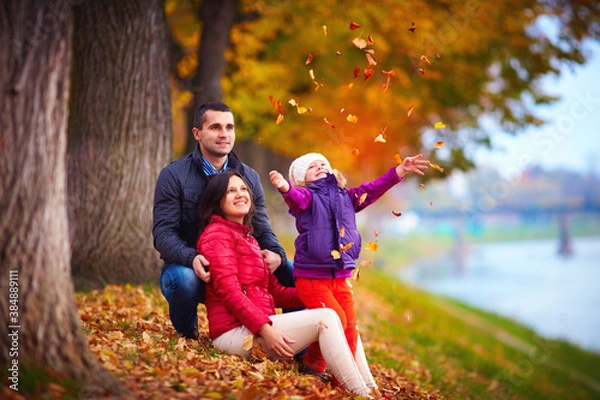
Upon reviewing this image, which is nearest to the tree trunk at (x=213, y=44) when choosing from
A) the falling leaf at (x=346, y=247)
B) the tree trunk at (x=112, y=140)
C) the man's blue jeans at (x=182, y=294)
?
the tree trunk at (x=112, y=140)

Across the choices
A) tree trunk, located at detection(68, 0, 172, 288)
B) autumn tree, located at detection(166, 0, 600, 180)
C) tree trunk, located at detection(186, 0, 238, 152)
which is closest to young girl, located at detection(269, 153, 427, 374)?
tree trunk, located at detection(68, 0, 172, 288)

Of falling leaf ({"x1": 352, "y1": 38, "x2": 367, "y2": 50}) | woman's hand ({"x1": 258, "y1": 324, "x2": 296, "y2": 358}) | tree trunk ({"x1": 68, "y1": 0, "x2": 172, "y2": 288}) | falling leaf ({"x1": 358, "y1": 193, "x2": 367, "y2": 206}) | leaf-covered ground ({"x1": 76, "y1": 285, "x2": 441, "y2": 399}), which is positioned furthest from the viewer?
tree trunk ({"x1": 68, "y1": 0, "x2": 172, "y2": 288})

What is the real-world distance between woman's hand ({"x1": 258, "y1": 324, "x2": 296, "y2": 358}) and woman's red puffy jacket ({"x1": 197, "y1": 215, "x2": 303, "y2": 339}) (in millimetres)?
45

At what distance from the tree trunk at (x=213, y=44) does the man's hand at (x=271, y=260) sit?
538cm

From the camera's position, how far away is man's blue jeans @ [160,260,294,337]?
414 cm

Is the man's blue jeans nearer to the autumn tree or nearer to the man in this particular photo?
the man

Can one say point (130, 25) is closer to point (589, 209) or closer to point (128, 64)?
point (128, 64)

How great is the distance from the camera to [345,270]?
4.30 m

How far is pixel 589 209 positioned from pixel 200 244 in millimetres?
48569

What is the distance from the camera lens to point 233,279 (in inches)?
156

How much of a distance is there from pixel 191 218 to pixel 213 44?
5555 mm

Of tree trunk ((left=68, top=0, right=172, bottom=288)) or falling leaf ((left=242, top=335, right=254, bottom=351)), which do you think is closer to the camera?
falling leaf ((left=242, top=335, right=254, bottom=351))

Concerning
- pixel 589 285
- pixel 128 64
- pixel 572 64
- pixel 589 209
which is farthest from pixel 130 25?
pixel 589 209

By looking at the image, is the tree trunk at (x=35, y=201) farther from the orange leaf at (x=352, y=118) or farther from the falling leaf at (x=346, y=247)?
the orange leaf at (x=352, y=118)
